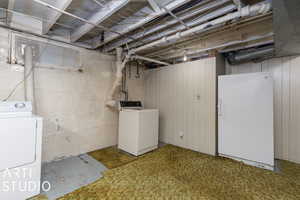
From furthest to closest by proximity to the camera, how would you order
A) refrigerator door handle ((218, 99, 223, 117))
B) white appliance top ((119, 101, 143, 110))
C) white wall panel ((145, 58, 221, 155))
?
1. white appliance top ((119, 101, 143, 110))
2. white wall panel ((145, 58, 221, 155))
3. refrigerator door handle ((218, 99, 223, 117))

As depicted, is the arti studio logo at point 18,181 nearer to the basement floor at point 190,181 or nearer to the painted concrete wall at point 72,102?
the basement floor at point 190,181

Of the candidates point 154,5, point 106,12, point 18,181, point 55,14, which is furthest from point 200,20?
point 18,181

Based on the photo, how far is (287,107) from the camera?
2.93m

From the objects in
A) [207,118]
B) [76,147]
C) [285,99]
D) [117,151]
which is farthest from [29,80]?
[285,99]

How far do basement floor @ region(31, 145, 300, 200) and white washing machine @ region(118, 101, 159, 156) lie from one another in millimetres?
319

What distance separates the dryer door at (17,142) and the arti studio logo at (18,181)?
8 centimetres

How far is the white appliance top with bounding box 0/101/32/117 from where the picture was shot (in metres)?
1.73

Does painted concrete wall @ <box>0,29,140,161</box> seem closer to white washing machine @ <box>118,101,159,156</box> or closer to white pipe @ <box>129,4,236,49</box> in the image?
white washing machine @ <box>118,101,159,156</box>

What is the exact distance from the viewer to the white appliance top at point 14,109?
5.68ft

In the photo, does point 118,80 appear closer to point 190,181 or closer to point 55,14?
point 55,14

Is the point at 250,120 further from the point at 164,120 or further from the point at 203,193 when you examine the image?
the point at 164,120

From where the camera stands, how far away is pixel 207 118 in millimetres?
3252

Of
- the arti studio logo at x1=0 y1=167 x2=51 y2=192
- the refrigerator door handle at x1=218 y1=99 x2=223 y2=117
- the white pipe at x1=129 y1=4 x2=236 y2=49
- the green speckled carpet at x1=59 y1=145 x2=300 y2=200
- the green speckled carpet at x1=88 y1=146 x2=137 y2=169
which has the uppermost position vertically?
the white pipe at x1=129 y1=4 x2=236 y2=49

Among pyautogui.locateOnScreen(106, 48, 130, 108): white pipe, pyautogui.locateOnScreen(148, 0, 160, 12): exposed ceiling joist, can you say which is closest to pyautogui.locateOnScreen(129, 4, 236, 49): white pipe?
pyautogui.locateOnScreen(148, 0, 160, 12): exposed ceiling joist
